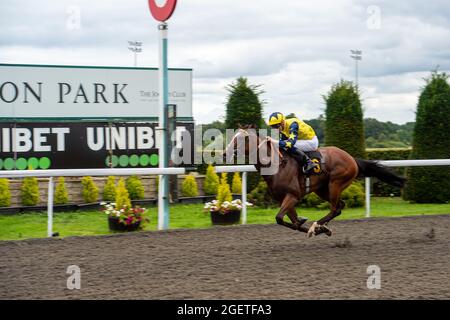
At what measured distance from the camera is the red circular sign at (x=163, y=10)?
8688 millimetres

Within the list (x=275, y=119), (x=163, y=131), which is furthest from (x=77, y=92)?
(x=275, y=119)

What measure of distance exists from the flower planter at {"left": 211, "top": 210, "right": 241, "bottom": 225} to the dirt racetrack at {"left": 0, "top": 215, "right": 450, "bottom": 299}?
0.45 m

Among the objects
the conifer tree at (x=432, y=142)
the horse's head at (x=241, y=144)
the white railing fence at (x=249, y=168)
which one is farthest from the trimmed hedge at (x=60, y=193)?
the conifer tree at (x=432, y=142)

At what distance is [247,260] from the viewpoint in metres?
6.64

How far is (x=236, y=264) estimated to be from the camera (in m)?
6.41

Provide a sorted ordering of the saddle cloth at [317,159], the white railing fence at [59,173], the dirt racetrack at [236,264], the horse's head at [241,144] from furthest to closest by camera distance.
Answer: the white railing fence at [59,173] → the saddle cloth at [317,159] → the horse's head at [241,144] → the dirt racetrack at [236,264]

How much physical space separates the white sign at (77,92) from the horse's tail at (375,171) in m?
6.33

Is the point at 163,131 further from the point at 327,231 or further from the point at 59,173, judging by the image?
the point at 327,231

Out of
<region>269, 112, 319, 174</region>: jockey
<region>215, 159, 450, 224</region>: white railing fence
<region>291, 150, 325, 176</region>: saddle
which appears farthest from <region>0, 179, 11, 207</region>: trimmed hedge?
<region>291, 150, 325, 176</region>: saddle

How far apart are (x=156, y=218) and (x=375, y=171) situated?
381 cm

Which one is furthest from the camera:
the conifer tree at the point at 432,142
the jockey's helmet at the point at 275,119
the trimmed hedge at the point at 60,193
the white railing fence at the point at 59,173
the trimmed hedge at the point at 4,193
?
the conifer tree at the point at 432,142

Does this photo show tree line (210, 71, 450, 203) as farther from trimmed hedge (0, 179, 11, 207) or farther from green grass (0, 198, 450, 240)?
trimmed hedge (0, 179, 11, 207)

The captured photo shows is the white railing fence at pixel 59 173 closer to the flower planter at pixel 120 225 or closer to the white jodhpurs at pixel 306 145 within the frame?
the flower planter at pixel 120 225

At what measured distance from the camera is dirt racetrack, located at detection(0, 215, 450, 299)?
5.16 m
